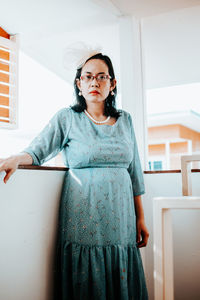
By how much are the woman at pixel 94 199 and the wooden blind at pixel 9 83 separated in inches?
80.1

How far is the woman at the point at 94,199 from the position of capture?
138 centimetres

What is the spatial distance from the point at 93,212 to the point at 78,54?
2.95 ft

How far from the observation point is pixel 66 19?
105 inches

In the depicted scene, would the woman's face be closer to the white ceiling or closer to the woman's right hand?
the white ceiling

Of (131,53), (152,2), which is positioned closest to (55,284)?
(131,53)

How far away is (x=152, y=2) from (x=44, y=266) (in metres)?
2.00

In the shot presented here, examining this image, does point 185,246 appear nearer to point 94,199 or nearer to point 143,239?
point 143,239

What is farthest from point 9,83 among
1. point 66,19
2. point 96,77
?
point 96,77

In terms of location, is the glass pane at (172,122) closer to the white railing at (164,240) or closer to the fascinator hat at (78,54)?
the fascinator hat at (78,54)

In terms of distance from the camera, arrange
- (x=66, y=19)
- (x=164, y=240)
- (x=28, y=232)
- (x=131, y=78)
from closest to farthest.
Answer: (x=164, y=240) < (x=28, y=232) < (x=131, y=78) < (x=66, y=19)

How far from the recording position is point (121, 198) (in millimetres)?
1492

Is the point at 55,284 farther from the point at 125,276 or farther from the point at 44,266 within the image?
the point at 125,276

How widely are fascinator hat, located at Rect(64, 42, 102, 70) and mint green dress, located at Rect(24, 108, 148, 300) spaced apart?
311 millimetres

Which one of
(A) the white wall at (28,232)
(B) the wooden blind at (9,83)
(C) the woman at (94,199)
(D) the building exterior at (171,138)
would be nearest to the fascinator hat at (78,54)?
(C) the woman at (94,199)
